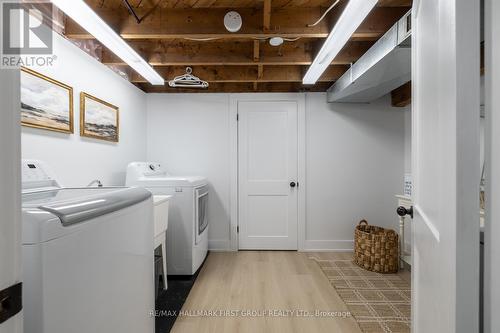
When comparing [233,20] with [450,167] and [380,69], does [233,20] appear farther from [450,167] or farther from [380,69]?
[450,167]

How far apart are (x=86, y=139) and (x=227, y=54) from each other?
1502 millimetres

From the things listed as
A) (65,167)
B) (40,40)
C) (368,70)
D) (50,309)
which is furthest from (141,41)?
(50,309)

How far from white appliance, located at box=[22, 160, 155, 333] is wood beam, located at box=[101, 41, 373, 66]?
1.74 metres

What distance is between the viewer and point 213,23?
1878 mm

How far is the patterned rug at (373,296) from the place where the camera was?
192 cm

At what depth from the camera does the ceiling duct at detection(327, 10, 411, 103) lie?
65.9 inches

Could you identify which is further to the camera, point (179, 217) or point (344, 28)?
point (179, 217)

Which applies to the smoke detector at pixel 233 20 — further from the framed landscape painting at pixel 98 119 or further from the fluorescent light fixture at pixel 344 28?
the framed landscape painting at pixel 98 119

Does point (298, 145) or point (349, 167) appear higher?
point (298, 145)

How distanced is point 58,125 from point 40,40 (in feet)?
1.86

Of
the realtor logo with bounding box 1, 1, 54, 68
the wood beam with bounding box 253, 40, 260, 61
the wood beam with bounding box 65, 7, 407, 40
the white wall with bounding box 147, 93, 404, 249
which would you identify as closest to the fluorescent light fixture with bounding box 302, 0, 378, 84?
the wood beam with bounding box 65, 7, 407, 40

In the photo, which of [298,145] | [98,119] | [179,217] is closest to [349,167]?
[298,145]

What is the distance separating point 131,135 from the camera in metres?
3.05

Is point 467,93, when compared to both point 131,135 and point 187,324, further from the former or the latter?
point 131,135
